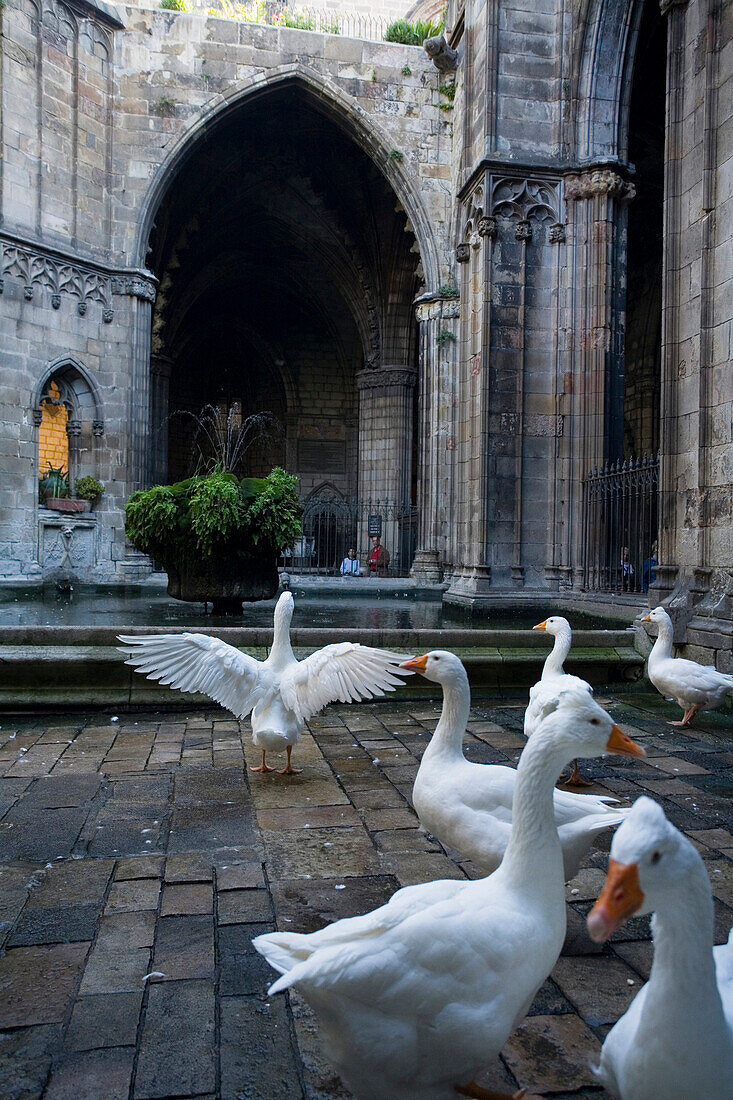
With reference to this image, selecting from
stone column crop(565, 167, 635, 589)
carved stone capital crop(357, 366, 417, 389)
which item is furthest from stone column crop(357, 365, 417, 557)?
stone column crop(565, 167, 635, 589)

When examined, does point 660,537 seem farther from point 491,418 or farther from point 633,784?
point 491,418

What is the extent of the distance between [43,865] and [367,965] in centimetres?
177

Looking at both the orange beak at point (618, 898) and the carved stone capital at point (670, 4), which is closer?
the orange beak at point (618, 898)

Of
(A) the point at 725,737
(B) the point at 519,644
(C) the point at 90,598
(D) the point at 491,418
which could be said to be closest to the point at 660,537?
(B) the point at 519,644

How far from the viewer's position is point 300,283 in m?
24.0

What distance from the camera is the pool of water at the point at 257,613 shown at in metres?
7.26

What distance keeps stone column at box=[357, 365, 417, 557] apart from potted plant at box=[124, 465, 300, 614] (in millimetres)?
12877

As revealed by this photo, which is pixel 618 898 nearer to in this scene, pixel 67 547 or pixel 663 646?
pixel 663 646

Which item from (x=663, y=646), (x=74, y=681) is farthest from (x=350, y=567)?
(x=663, y=646)

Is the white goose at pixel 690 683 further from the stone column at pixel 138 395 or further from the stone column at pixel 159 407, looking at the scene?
the stone column at pixel 159 407

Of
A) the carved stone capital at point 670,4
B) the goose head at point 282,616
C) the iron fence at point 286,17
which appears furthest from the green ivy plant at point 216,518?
the iron fence at point 286,17

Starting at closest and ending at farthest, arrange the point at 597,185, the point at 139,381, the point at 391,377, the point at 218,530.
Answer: the point at 218,530 → the point at 597,185 → the point at 139,381 → the point at 391,377

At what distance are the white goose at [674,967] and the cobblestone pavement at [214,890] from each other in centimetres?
53

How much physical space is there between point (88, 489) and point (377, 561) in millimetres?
6557
